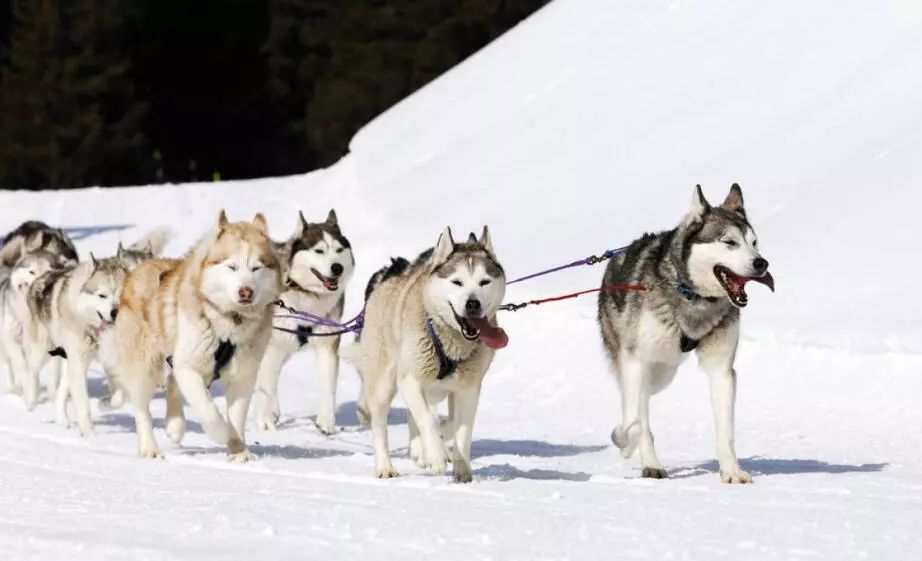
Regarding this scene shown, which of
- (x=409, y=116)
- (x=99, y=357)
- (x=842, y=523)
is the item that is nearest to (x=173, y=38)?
(x=409, y=116)

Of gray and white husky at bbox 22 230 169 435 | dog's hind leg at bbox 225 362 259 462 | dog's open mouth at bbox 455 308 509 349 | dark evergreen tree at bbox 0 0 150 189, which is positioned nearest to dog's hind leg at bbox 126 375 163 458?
dog's hind leg at bbox 225 362 259 462

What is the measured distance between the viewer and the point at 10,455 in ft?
28.8

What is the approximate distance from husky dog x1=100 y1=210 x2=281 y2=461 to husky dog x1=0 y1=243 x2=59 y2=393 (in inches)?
108

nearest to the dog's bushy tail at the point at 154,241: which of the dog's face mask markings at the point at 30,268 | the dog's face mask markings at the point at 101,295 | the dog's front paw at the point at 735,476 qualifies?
the dog's face mask markings at the point at 101,295

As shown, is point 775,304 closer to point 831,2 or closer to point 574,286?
point 574,286


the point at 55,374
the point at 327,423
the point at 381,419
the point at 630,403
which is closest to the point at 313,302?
the point at 327,423

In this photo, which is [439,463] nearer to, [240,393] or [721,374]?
[721,374]

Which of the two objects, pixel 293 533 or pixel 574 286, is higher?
pixel 574 286

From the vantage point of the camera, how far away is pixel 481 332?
25.6 ft

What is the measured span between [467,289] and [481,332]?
214mm

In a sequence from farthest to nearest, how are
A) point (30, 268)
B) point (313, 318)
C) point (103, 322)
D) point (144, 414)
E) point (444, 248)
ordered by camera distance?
point (30, 268) < point (313, 318) < point (103, 322) < point (144, 414) < point (444, 248)

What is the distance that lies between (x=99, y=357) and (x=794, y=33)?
15.1 m

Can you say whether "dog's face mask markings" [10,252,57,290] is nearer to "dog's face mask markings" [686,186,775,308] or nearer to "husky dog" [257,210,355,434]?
"husky dog" [257,210,355,434]

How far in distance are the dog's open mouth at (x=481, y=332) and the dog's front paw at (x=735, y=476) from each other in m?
1.11
